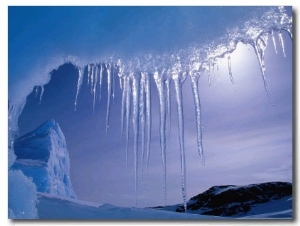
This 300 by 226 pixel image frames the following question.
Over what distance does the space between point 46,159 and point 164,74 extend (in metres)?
1.05

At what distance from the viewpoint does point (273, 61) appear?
3.66 meters

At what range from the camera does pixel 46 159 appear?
3.79 m

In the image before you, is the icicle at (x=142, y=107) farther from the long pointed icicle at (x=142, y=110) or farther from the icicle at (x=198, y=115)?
the icicle at (x=198, y=115)

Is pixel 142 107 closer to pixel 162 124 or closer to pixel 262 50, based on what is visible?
pixel 162 124

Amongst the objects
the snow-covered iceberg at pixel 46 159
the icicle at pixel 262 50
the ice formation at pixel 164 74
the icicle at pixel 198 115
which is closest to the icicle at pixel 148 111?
the ice formation at pixel 164 74

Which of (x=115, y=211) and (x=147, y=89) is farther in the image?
(x=147, y=89)

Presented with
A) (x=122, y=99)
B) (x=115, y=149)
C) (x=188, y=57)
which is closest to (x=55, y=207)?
(x=115, y=149)

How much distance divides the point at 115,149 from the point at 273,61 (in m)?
1.28

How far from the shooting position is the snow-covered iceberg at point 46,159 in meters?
3.76

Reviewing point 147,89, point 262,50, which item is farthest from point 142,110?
point 262,50

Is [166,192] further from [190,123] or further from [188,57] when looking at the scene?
[188,57]

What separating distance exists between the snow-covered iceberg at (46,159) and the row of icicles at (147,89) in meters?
0.28

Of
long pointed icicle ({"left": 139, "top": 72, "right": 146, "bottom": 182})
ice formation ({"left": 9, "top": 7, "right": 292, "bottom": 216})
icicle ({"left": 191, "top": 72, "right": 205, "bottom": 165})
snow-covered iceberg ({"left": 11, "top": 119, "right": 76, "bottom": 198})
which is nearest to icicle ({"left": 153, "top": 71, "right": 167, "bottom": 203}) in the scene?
ice formation ({"left": 9, "top": 7, "right": 292, "bottom": 216})

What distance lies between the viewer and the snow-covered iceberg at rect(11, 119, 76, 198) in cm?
376
